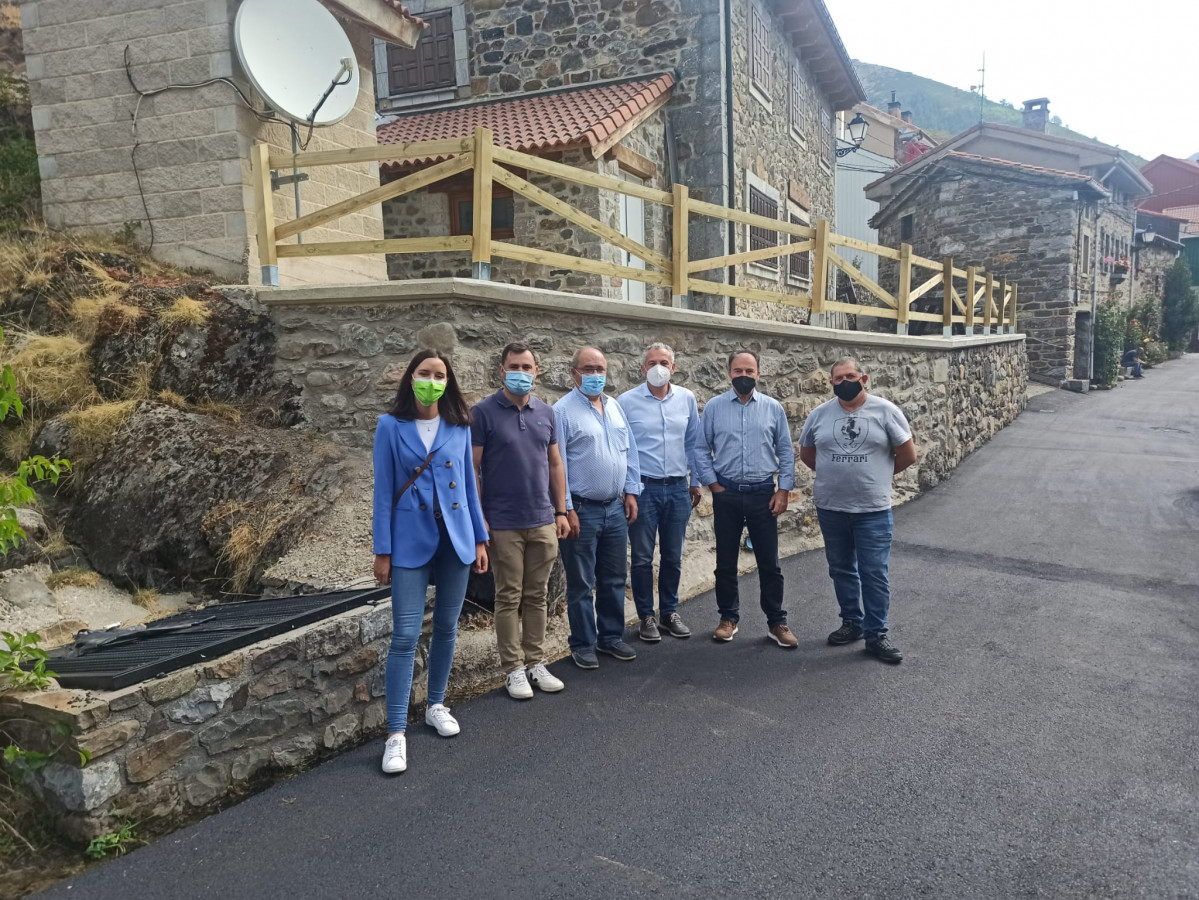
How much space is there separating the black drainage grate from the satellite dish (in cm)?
484

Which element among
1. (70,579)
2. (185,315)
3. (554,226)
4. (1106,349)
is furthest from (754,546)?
(1106,349)

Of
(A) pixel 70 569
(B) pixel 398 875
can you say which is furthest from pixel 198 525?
(B) pixel 398 875

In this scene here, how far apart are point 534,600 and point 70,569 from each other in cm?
299

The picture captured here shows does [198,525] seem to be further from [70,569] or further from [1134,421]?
[1134,421]

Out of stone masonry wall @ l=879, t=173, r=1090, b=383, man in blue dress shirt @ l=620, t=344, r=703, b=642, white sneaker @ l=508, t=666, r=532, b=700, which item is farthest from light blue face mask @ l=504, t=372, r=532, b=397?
stone masonry wall @ l=879, t=173, r=1090, b=383

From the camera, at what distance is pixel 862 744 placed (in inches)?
144

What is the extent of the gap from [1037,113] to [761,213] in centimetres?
2372

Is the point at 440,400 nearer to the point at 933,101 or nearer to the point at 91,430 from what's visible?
the point at 91,430

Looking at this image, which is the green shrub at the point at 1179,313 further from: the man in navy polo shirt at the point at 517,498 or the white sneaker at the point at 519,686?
the white sneaker at the point at 519,686

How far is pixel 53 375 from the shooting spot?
5.77 meters

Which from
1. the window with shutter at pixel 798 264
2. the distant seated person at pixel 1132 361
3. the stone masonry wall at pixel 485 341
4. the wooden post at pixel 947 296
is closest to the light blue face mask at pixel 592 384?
the stone masonry wall at pixel 485 341

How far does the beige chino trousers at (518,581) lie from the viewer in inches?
164

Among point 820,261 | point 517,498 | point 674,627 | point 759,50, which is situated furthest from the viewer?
point 759,50

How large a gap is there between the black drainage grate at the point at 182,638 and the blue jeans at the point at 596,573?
3.50 feet
